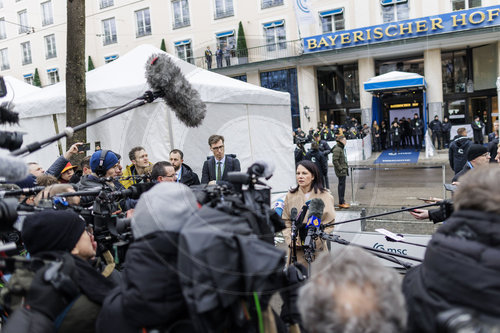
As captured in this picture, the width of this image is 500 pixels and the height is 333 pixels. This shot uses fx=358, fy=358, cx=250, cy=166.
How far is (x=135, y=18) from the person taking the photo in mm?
3600

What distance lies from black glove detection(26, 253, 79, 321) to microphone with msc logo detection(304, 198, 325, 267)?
1.50 m

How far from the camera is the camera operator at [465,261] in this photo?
1.06 metres

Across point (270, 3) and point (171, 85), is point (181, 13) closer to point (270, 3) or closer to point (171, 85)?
point (270, 3)

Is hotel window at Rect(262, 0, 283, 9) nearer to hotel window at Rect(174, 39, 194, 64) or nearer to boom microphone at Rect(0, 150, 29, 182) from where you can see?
hotel window at Rect(174, 39, 194, 64)

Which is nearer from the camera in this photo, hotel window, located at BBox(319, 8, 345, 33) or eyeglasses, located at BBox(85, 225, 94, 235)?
eyeglasses, located at BBox(85, 225, 94, 235)

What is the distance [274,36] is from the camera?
247 centimetres

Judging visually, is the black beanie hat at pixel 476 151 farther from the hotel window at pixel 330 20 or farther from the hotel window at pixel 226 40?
the hotel window at pixel 226 40

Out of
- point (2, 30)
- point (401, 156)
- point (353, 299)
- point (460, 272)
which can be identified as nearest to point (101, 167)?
point (353, 299)

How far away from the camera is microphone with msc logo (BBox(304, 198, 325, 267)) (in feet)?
8.10

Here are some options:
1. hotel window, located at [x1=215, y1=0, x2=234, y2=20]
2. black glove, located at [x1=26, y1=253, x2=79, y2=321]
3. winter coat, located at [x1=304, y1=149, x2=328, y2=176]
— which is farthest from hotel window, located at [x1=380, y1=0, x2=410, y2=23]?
black glove, located at [x1=26, y1=253, x2=79, y2=321]

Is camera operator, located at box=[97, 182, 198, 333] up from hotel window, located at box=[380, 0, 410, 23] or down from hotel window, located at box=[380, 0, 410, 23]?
down

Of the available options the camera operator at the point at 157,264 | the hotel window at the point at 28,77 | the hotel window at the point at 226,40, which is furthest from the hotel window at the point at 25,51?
the camera operator at the point at 157,264

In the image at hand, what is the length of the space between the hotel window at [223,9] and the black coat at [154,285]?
2125 millimetres

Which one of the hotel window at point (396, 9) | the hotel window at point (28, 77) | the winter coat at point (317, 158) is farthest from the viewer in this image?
the hotel window at point (28, 77)
